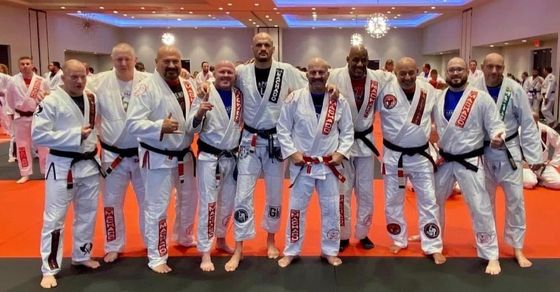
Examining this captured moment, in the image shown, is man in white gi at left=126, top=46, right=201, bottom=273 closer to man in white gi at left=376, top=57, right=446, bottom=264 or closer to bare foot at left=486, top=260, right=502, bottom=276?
man in white gi at left=376, top=57, right=446, bottom=264

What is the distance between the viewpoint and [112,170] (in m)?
3.49

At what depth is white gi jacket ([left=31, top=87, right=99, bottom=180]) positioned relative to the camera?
307 centimetres

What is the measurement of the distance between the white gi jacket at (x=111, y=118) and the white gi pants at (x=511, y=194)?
2557mm

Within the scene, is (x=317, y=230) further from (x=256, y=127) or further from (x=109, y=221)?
(x=109, y=221)

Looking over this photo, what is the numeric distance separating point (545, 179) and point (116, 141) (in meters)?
4.78

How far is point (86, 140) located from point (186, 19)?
1703cm

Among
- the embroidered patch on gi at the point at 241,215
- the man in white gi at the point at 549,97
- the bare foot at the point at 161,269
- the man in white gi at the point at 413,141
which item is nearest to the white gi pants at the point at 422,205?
the man in white gi at the point at 413,141

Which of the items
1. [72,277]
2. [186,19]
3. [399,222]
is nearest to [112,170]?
[72,277]

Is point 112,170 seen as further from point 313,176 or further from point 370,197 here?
point 370,197

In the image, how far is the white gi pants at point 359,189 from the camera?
3.66 meters

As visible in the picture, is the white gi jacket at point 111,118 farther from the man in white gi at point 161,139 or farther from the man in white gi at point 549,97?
the man in white gi at point 549,97

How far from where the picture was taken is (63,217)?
321 cm

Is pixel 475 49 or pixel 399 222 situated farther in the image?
pixel 475 49

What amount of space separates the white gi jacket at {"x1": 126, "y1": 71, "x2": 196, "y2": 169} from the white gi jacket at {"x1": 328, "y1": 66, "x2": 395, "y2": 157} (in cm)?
112
